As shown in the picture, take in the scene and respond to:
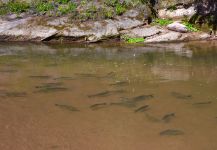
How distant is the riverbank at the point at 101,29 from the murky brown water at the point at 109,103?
5.48 metres

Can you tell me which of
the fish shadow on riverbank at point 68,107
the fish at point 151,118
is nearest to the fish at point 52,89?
the fish shadow on riverbank at point 68,107

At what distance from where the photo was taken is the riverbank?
723 inches

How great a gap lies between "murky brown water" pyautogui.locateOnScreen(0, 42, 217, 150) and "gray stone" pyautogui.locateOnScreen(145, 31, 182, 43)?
5.03 m

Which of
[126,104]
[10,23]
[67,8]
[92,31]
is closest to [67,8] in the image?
[67,8]

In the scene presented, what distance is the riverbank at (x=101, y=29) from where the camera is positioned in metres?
18.4

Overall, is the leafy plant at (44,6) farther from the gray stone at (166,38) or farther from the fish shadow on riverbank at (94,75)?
Answer: the fish shadow on riverbank at (94,75)

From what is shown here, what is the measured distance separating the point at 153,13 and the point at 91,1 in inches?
140

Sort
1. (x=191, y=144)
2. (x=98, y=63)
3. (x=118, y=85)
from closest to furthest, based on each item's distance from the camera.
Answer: (x=191, y=144), (x=118, y=85), (x=98, y=63)

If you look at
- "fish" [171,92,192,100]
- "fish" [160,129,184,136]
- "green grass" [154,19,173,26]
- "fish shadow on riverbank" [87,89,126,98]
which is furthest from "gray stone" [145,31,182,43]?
"fish" [160,129,184,136]

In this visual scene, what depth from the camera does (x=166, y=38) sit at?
1809cm

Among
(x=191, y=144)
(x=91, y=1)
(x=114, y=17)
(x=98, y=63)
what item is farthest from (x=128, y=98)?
(x=91, y=1)

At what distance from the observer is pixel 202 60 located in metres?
12.2

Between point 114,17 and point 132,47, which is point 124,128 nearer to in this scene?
point 132,47

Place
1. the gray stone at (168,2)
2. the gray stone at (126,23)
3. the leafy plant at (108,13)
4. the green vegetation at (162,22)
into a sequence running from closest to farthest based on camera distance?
the gray stone at (126,23)
the green vegetation at (162,22)
the leafy plant at (108,13)
the gray stone at (168,2)
